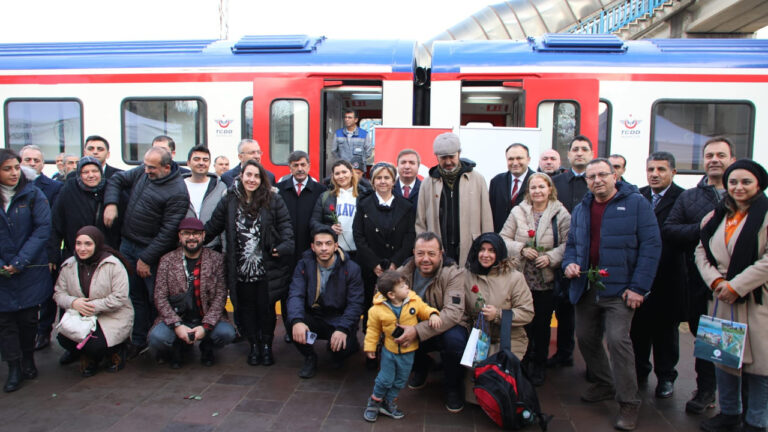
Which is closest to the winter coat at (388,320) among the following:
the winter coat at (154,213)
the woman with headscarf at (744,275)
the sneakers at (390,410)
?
the sneakers at (390,410)

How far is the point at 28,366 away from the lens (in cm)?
414

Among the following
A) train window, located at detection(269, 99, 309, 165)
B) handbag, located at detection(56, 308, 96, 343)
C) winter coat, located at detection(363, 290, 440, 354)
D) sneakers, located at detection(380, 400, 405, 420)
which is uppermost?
train window, located at detection(269, 99, 309, 165)

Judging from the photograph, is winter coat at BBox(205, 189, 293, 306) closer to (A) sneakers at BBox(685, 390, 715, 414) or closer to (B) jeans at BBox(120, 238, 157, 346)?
(B) jeans at BBox(120, 238, 157, 346)

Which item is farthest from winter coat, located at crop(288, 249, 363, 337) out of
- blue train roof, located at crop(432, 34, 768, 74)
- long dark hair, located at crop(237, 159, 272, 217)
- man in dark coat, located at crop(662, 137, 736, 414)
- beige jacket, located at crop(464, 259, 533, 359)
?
blue train roof, located at crop(432, 34, 768, 74)

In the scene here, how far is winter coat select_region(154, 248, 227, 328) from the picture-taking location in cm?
433

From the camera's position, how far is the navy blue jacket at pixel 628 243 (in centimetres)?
339

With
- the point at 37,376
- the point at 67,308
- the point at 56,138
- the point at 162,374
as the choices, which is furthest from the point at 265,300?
the point at 56,138

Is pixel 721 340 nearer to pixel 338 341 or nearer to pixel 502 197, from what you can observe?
pixel 502 197

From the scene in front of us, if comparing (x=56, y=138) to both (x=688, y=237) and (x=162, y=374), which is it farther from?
(x=688, y=237)

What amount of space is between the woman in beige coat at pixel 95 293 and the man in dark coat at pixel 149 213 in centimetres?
28

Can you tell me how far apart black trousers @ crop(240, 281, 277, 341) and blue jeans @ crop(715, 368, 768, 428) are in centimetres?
351

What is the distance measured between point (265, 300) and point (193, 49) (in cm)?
450

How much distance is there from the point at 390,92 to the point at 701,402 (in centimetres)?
486

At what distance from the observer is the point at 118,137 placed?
23.4 feet
